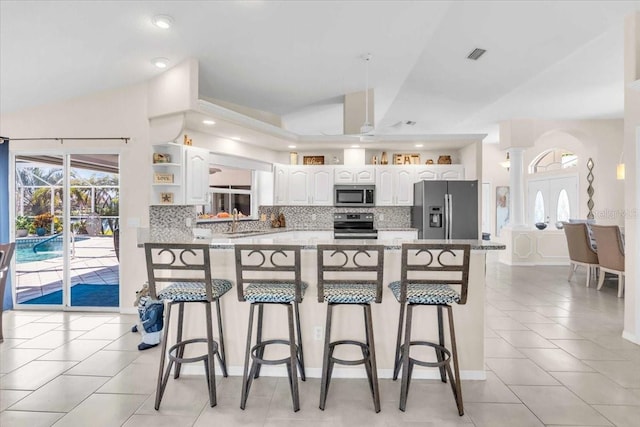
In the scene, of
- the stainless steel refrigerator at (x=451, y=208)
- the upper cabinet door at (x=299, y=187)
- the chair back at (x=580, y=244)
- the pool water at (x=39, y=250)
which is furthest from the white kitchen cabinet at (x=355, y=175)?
the pool water at (x=39, y=250)

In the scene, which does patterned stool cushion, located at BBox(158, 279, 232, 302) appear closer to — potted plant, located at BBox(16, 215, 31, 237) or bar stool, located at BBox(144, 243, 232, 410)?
bar stool, located at BBox(144, 243, 232, 410)

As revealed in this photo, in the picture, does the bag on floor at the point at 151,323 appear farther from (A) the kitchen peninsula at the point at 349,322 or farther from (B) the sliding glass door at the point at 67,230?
(B) the sliding glass door at the point at 67,230

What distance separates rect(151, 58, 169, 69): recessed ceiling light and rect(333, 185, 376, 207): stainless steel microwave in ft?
10.8

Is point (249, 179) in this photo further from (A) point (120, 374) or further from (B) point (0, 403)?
(B) point (0, 403)

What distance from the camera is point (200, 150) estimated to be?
464cm

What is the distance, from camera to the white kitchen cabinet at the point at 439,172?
607 centimetres

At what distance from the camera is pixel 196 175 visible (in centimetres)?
457

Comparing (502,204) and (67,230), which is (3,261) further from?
(502,204)

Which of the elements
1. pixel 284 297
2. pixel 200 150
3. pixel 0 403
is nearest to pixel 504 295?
pixel 284 297

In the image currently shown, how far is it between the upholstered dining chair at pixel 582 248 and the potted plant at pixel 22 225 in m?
8.02

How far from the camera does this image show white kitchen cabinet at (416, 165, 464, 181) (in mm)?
6066

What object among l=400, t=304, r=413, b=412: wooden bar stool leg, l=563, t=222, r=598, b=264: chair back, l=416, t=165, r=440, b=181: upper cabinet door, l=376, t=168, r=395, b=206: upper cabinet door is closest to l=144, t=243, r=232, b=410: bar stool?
l=400, t=304, r=413, b=412: wooden bar stool leg

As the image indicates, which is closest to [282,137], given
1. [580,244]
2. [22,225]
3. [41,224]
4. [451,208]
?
[451,208]

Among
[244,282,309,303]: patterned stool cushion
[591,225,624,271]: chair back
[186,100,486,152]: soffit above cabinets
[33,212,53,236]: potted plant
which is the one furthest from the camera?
[591,225,624,271]: chair back
